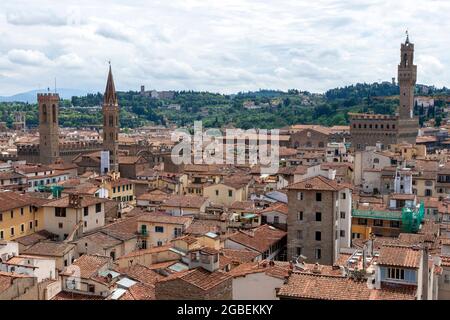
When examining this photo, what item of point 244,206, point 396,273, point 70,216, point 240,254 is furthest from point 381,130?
point 396,273

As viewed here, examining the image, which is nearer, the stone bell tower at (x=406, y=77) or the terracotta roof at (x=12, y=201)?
the terracotta roof at (x=12, y=201)

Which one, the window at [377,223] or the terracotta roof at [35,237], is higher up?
the window at [377,223]

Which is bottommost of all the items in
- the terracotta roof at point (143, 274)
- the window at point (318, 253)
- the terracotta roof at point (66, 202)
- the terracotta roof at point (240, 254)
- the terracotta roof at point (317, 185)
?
the window at point (318, 253)

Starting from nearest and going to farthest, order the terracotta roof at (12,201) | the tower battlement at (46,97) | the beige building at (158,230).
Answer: the beige building at (158,230) < the terracotta roof at (12,201) < the tower battlement at (46,97)

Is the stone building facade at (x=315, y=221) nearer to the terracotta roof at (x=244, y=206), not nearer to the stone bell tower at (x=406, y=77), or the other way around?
the terracotta roof at (x=244, y=206)

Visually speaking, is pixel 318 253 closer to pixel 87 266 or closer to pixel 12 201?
pixel 87 266

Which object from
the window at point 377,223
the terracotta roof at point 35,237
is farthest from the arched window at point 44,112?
the window at point 377,223

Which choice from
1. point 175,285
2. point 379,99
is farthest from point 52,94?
point 379,99
